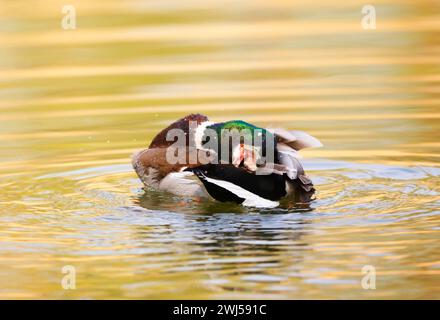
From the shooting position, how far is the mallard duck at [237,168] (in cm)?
898

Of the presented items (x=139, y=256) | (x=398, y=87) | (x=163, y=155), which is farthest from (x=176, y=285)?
(x=398, y=87)

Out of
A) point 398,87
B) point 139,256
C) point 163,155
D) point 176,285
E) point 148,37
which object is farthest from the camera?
point 148,37

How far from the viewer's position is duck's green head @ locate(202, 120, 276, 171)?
8.99 m

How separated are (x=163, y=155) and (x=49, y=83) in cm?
460

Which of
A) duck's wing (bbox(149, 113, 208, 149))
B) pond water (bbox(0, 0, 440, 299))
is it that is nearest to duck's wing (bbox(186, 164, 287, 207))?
pond water (bbox(0, 0, 440, 299))

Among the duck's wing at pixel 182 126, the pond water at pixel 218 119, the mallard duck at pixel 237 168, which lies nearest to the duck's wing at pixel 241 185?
the mallard duck at pixel 237 168

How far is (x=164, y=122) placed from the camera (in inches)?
491

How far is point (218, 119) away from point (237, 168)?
3424mm

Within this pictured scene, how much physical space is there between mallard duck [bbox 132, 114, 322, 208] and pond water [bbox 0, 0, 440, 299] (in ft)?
0.51

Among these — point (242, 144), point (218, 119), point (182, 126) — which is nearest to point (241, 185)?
point (242, 144)

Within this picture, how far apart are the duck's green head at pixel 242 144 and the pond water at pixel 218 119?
16.4 inches

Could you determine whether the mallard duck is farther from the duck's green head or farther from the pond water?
the pond water

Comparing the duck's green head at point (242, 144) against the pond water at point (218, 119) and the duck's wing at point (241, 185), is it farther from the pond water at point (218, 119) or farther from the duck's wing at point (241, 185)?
the pond water at point (218, 119)

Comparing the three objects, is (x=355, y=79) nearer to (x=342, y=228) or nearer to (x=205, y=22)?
(x=205, y=22)
